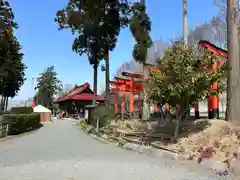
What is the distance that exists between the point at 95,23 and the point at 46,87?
7040cm

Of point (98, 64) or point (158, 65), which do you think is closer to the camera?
point (158, 65)

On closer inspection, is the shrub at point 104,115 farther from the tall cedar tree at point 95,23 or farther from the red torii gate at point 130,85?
the tall cedar tree at point 95,23

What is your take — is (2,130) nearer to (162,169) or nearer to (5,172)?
(5,172)

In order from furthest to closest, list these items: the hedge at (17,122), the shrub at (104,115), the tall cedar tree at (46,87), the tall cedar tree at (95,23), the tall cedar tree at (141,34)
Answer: the tall cedar tree at (46,87)
the tall cedar tree at (95,23)
the hedge at (17,122)
the shrub at (104,115)
the tall cedar tree at (141,34)

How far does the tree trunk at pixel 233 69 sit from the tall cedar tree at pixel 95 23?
16.2 meters

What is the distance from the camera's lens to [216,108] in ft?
59.9

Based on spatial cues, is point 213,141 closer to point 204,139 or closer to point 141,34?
point 204,139

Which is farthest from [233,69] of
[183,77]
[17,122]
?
[17,122]

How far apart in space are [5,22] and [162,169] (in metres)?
15.8

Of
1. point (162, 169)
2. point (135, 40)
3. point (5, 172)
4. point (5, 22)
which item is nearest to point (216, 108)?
point (135, 40)

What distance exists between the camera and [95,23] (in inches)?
1142

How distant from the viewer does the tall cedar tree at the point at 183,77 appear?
39.0ft

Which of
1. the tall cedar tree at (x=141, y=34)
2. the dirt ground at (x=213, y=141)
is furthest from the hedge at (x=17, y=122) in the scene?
the dirt ground at (x=213, y=141)

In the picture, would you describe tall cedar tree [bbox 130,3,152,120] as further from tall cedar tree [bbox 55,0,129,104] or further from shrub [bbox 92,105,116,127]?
tall cedar tree [bbox 55,0,129,104]
